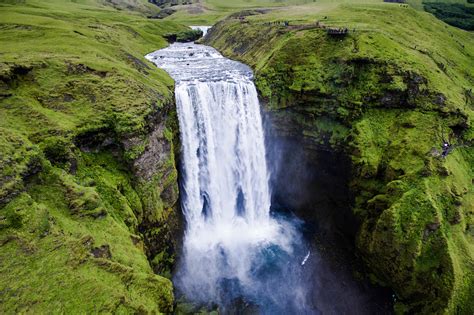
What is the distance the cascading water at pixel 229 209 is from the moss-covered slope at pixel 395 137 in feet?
13.0

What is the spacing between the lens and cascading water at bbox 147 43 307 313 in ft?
68.6

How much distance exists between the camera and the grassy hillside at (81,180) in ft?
34.1

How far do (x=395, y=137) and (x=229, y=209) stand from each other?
14.5m

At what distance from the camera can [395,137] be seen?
74.5 ft

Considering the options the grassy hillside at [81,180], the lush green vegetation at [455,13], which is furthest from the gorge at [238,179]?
the lush green vegetation at [455,13]

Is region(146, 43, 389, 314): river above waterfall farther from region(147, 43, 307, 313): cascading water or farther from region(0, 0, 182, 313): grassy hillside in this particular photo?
region(0, 0, 182, 313): grassy hillside

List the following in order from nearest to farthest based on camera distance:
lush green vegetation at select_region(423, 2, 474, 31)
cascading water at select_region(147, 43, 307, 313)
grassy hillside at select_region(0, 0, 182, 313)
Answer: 1. grassy hillside at select_region(0, 0, 182, 313)
2. cascading water at select_region(147, 43, 307, 313)
3. lush green vegetation at select_region(423, 2, 474, 31)

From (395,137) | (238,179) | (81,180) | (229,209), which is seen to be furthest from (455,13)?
→ (81,180)

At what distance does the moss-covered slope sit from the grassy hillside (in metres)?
12.5

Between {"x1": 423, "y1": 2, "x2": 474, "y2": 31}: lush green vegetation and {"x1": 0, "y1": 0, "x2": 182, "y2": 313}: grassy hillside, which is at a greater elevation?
{"x1": 423, "y1": 2, "x2": 474, "y2": 31}: lush green vegetation

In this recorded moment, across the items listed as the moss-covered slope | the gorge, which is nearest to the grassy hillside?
the gorge

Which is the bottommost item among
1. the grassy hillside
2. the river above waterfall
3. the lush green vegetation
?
the river above waterfall

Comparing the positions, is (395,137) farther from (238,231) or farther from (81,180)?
(81,180)

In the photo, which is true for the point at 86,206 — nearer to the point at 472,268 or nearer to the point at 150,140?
the point at 150,140
